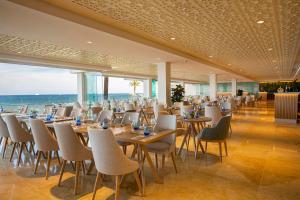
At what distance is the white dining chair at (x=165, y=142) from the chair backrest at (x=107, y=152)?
0.97m

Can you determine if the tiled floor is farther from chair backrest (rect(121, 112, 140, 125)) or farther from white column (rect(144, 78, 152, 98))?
white column (rect(144, 78, 152, 98))

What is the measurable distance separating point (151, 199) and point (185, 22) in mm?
3851

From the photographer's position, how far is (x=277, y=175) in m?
3.79

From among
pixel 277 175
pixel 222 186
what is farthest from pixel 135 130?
pixel 277 175

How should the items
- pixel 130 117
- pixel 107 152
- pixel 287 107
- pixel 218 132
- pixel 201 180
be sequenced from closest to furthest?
pixel 107 152 < pixel 201 180 < pixel 218 132 < pixel 130 117 < pixel 287 107

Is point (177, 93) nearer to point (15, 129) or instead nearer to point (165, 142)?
point (165, 142)

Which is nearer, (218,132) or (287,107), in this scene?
(218,132)

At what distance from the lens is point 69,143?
318cm

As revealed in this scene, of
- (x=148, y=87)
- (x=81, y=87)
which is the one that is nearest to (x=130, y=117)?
(x=81, y=87)

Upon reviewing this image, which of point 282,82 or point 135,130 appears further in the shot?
point 282,82

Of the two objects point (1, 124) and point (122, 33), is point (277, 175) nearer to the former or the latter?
point (122, 33)

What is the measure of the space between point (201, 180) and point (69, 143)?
2.10 metres

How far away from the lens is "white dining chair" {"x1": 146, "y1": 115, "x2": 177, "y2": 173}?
3.69 metres

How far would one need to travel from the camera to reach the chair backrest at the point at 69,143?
124 inches
